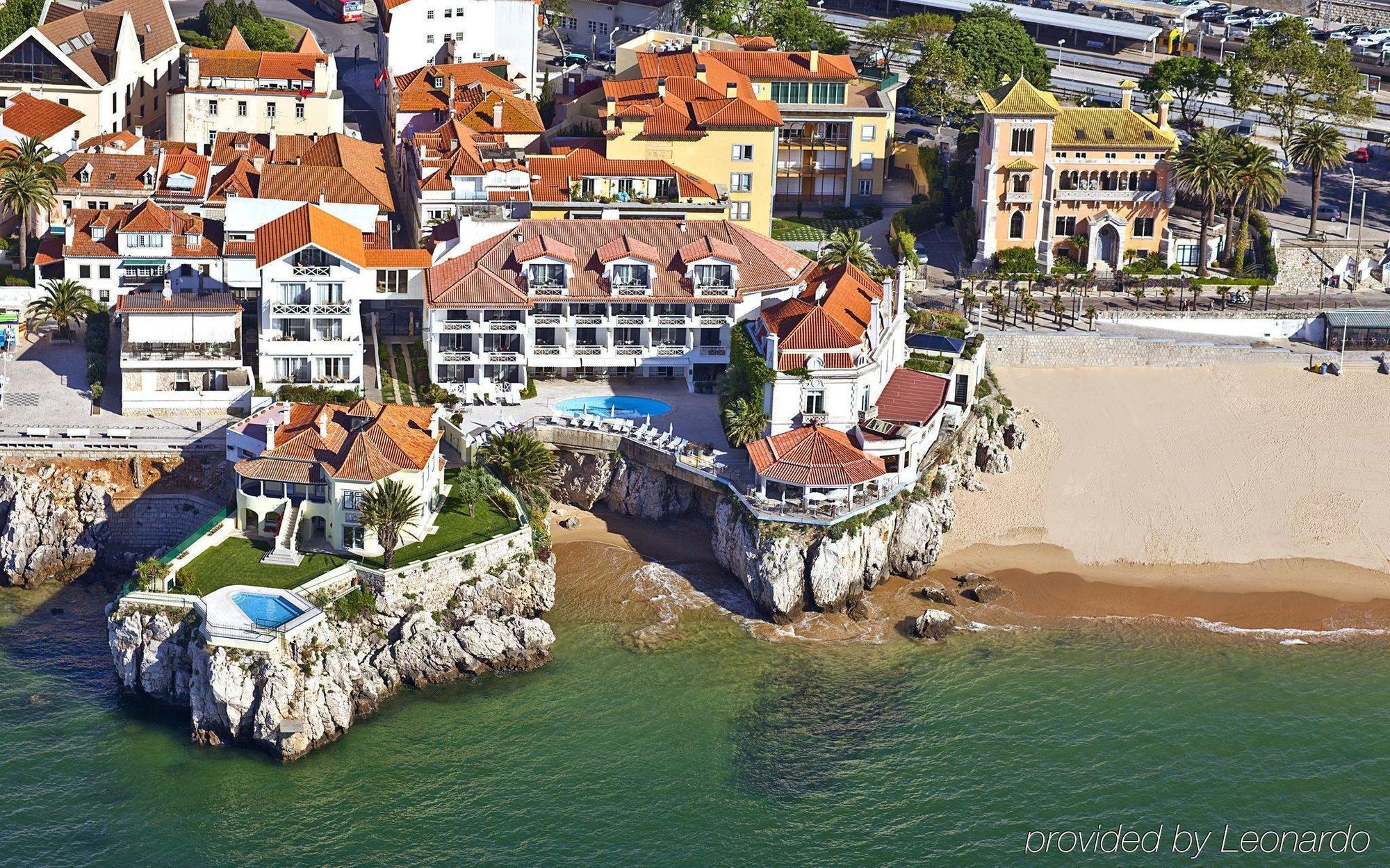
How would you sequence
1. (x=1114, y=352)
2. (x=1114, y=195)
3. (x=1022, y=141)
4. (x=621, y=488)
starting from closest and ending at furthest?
(x=621, y=488), (x=1114, y=352), (x=1022, y=141), (x=1114, y=195)

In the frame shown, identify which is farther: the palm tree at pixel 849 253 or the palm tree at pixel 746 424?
the palm tree at pixel 849 253

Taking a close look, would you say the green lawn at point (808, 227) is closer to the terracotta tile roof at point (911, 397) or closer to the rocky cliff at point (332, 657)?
the terracotta tile roof at point (911, 397)

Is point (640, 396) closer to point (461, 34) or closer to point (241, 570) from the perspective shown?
point (241, 570)

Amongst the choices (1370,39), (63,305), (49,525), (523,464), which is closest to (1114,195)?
(523,464)

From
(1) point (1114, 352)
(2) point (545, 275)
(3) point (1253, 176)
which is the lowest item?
(1) point (1114, 352)

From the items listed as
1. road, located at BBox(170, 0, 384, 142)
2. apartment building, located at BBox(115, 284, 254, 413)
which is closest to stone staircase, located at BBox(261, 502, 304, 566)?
apartment building, located at BBox(115, 284, 254, 413)

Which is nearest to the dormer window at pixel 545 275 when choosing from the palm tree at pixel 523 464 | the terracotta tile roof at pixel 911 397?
the palm tree at pixel 523 464

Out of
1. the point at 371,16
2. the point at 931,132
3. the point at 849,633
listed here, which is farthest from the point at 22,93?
the point at 849,633

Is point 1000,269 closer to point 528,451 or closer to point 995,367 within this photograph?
point 995,367

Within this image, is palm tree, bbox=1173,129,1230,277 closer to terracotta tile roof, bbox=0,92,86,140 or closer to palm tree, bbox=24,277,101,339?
palm tree, bbox=24,277,101,339
